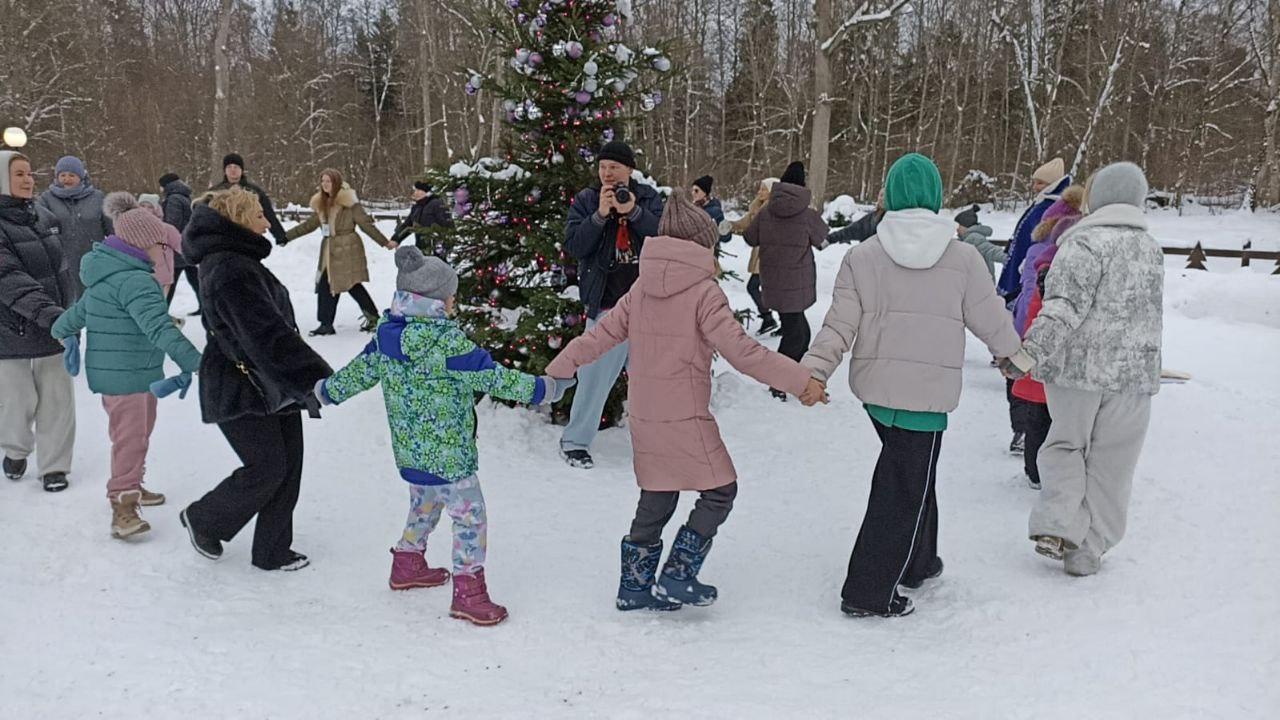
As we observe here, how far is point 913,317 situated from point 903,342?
121 mm

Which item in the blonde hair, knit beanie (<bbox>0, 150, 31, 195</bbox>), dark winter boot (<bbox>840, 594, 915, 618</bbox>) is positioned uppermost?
knit beanie (<bbox>0, 150, 31, 195</bbox>)

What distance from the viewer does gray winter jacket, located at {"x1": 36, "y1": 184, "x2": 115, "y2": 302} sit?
7874mm

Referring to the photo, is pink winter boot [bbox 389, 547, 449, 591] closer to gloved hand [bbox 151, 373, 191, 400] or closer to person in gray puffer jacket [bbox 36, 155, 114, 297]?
gloved hand [bbox 151, 373, 191, 400]

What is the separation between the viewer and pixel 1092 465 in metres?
4.33

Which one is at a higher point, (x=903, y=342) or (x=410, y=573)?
(x=903, y=342)

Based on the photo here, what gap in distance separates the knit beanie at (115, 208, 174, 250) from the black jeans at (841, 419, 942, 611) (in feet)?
13.5

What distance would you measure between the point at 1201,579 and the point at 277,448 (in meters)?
4.76

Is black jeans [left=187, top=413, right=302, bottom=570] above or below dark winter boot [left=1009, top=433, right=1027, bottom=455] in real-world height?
above

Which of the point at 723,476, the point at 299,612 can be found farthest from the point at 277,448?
the point at 723,476

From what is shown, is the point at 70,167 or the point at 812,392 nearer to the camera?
the point at 812,392

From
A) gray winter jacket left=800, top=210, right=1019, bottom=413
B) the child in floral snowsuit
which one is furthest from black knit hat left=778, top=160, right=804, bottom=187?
the child in floral snowsuit

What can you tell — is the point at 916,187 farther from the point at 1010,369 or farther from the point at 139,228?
the point at 139,228

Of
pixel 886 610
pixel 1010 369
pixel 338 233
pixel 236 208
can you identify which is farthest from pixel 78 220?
pixel 1010 369

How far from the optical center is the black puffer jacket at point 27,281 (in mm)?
5250
